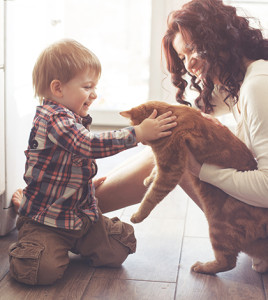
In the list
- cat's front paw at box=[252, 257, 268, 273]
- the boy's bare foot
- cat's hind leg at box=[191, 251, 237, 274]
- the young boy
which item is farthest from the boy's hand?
the boy's bare foot

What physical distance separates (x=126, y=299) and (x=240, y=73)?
0.74 metres

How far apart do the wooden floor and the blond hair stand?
586 millimetres

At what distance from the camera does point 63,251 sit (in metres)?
1.54

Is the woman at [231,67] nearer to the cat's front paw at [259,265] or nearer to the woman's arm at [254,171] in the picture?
the woman's arm at [254,171]

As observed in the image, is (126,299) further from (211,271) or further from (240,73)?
(240,73)

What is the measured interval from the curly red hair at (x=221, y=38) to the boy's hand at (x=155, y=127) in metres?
0.23

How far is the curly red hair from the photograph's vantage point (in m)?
1.50

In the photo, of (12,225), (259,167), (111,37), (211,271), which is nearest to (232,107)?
(259,167)

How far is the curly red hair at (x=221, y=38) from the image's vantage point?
4.94 feet

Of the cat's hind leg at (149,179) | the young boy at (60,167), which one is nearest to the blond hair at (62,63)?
the young boy at (60,167)

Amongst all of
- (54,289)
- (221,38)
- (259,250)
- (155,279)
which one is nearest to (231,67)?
(221,38)

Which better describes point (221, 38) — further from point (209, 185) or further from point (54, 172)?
point (54, 172)

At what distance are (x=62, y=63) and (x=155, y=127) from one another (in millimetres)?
360

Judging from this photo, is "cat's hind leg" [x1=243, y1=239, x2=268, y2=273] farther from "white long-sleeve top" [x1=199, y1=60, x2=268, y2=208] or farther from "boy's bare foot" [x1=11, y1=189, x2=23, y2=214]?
"boy's bare foot" [x1=11, y1=189, x2=23, y2=214]
